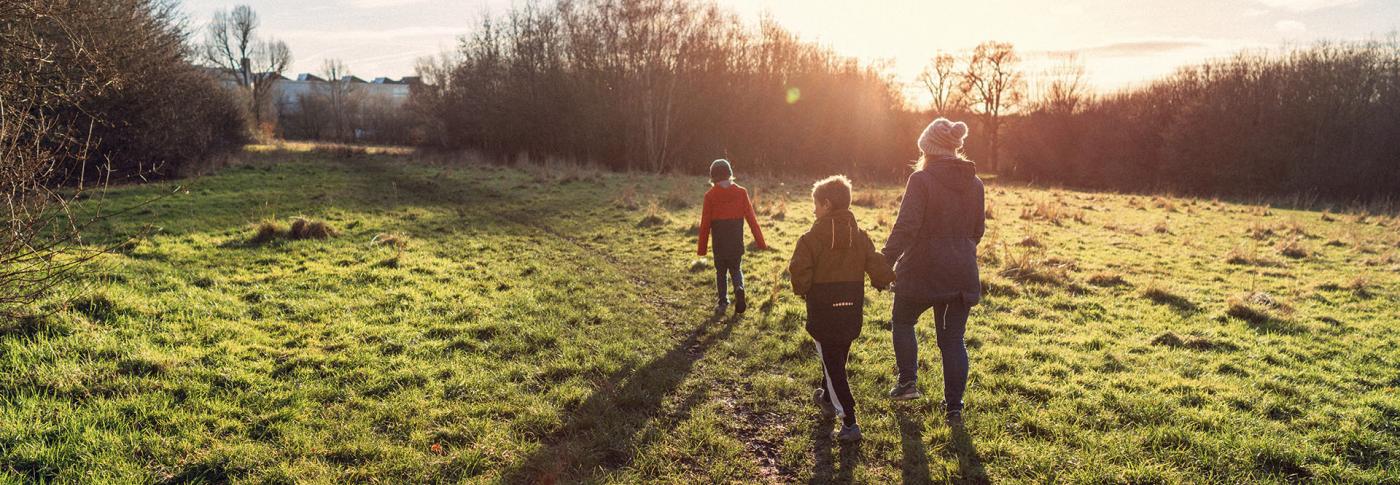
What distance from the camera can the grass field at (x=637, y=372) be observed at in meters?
3.81

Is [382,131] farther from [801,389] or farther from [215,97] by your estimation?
[801,389]

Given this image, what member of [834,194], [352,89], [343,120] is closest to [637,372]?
[834,194]

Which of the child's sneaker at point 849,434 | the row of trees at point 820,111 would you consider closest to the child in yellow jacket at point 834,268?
the child's sneaker at point 849,434

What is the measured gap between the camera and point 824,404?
4.61 metres

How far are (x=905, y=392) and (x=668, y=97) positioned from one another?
28.2m

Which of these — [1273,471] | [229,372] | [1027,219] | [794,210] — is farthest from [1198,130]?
[229,372]

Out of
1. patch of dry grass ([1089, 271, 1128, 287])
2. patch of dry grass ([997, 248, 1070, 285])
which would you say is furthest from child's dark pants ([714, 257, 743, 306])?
patch of dry grass ([1089, 271, 1128, 287])

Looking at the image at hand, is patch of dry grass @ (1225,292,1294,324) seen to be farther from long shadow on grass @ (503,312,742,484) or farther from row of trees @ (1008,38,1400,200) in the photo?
row of trees @ (1008,38,1400,200)

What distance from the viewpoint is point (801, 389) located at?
5.03 meters

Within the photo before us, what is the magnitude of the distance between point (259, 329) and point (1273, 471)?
8.36m

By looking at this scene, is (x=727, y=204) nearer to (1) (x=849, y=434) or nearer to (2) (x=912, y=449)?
(1) (x=849, y=434)

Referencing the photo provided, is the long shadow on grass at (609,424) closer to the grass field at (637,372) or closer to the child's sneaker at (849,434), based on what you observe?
the grass field at (637,372)

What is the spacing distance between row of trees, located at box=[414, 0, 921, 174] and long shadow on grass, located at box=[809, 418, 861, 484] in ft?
88.8

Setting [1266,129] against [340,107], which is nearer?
[1266,129]
